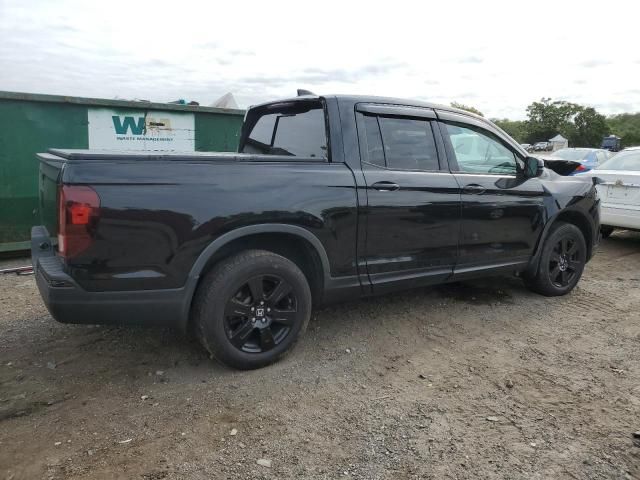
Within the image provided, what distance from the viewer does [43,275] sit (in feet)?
9.93

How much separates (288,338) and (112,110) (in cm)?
452

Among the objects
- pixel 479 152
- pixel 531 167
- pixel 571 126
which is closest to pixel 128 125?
pixel 479 152

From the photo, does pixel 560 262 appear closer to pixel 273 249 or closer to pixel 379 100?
pixel 379 100

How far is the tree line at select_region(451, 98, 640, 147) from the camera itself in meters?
71.9

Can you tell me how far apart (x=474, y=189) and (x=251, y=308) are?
6.98 feet

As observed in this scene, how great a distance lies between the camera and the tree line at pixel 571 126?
71.9m

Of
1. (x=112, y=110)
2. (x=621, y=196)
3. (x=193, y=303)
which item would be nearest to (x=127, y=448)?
(x=193, y=303)

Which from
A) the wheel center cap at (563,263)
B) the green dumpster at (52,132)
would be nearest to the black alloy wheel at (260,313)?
the wheel center cap at (563,263)

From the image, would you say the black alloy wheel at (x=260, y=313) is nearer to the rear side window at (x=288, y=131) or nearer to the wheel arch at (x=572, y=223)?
the rear side window at (x=288, y=131)

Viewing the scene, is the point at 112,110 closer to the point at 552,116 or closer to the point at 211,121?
the point at 211,121

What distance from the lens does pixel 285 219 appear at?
3279 mm

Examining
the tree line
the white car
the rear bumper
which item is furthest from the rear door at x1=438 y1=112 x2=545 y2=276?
the tree line

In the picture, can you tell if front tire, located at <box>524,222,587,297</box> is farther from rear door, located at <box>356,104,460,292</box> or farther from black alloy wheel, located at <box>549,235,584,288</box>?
rear door, located at <box>356,104,460,292</box>

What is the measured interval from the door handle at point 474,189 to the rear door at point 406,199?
0.36 feet
